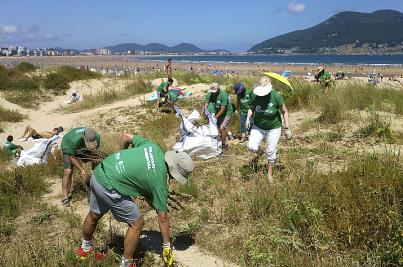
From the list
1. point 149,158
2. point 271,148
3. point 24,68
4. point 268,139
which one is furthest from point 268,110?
point 24,68

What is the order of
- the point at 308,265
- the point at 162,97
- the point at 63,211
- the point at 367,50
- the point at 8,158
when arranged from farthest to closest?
the point at 367,50 → the point at 162,97 → the point at 8,158 → the point at 63,211 → the point at 308,265

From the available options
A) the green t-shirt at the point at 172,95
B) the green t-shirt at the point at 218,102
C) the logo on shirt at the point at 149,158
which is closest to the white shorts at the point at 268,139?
the green t-shirt at the point at 218,102

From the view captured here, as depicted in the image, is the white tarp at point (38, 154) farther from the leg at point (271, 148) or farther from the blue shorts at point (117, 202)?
the blue shorts at point (117, 202)

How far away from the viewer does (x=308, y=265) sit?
3729 millimetres

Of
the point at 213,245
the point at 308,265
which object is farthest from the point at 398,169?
the point at 213,245

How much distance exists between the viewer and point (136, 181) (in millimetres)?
3820

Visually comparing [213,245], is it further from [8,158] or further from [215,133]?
[8,158]

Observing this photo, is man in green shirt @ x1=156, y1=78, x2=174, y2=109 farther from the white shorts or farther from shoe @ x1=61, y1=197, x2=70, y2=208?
shoe @ x1=61, y1=197, x2=70, y2=208

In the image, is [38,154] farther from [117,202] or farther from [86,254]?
[117,202]

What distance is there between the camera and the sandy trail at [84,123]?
448cm

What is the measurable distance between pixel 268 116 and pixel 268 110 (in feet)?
0.31

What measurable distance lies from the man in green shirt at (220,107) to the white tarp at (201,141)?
55cm

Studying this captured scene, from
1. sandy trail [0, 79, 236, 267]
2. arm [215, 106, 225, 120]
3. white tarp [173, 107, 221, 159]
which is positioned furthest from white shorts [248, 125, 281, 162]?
arm [215, 106, 225, 120]

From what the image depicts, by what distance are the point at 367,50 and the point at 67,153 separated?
181787 mm
